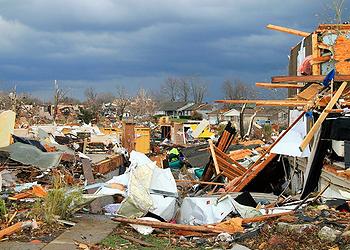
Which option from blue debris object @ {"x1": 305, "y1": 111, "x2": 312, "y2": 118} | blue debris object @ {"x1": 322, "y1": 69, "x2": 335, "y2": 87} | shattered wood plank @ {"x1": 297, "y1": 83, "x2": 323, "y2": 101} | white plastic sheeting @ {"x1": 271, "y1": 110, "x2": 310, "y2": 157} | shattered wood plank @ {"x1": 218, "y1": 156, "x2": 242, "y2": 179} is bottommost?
shattered wood plank @ {"x1": 218, "y1": 156, "x2": 242, "y2": 179}

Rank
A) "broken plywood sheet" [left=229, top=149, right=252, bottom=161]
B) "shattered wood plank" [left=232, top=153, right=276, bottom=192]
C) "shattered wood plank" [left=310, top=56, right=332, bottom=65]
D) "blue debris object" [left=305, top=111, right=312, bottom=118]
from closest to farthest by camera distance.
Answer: "blue debris object" [left=305, top=111, right=312, bottom=118], "shattered wood plank" [left=310, top=56, right=332, bottom=65], "shattered wood plank" [left=232, top=153, right=276, bottom=192], "broken plywood sheet" [left=229, top=149, right=252, bottom=161]

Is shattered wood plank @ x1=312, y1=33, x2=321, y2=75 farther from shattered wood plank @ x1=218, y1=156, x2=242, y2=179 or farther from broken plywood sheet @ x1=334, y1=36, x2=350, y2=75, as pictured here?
shattered wood plank @ x1=218, y1=156, x2=242, y2=179

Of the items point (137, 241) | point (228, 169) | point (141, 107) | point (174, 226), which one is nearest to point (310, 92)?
point (228, 169)

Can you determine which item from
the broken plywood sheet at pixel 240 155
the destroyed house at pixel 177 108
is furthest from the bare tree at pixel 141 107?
the broken plywood sheet at pixel 240 155

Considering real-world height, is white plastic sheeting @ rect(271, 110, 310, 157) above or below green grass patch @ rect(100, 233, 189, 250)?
above

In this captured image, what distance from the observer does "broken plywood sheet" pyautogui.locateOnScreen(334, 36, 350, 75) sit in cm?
1106

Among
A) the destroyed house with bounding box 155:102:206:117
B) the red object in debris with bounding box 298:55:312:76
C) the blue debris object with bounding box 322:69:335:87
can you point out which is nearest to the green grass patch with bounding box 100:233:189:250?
the blue debris object with bounding box 322:69:335:87

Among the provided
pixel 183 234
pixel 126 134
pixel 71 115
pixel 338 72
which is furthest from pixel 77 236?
pixel 71 115

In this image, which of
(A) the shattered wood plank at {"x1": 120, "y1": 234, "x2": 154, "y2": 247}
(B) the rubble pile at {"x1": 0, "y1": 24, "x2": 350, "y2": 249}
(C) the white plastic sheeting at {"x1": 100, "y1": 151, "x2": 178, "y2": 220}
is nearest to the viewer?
(A) the shattered wood plank at {"x1": 120, "y1": 234, "x2": 154, "y2": 247}

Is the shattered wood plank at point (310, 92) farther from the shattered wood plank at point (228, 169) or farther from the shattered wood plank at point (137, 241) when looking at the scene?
the shattered wood plank at point (137, 241)

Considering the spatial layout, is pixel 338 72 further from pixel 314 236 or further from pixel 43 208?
pixel 43 208

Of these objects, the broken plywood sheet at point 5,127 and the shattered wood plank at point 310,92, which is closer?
the shattered wood plank at point 310,92

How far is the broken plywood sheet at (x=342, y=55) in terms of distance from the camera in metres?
11.1

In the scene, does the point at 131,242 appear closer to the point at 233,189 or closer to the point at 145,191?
the point at 145,191
